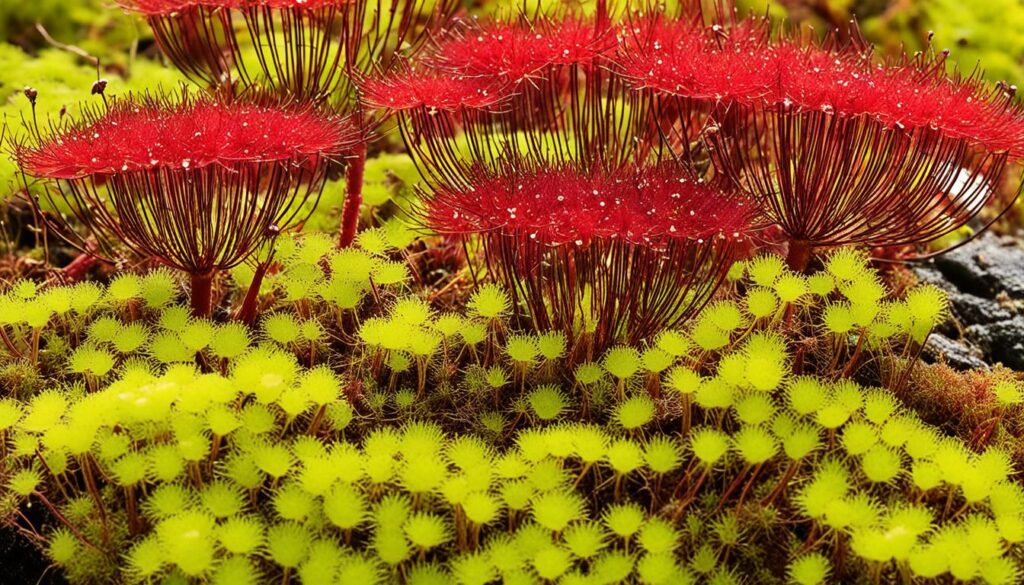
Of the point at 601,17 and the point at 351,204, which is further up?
the point at 601,17

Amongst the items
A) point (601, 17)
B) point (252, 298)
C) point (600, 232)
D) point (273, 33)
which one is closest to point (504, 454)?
point (600, 232)

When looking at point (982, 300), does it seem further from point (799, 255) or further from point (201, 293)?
point (201, 293)

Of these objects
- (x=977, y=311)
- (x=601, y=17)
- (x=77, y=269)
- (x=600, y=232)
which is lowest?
(x=77, y=269)

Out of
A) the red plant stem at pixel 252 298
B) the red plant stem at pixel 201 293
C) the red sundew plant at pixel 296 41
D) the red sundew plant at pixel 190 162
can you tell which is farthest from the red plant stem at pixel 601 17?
the red plant stem at pixel 201 293

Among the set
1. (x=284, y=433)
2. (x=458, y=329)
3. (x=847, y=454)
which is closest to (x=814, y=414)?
(x=847, y=454)

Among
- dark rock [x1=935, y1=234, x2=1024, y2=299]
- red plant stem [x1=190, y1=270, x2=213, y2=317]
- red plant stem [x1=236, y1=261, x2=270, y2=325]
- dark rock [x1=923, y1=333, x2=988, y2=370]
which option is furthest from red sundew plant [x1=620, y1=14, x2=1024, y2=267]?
red plant stem [x1=190, y1=270, x2=213, y2=317]

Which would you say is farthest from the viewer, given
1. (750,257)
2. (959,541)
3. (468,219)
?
(750,257)

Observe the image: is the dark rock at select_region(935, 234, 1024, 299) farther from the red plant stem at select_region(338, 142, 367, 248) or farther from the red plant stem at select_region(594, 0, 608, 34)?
the red plant stem at select_region(338, 142, 367, 248)

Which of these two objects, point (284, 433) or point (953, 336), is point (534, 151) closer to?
point (284, 433)
